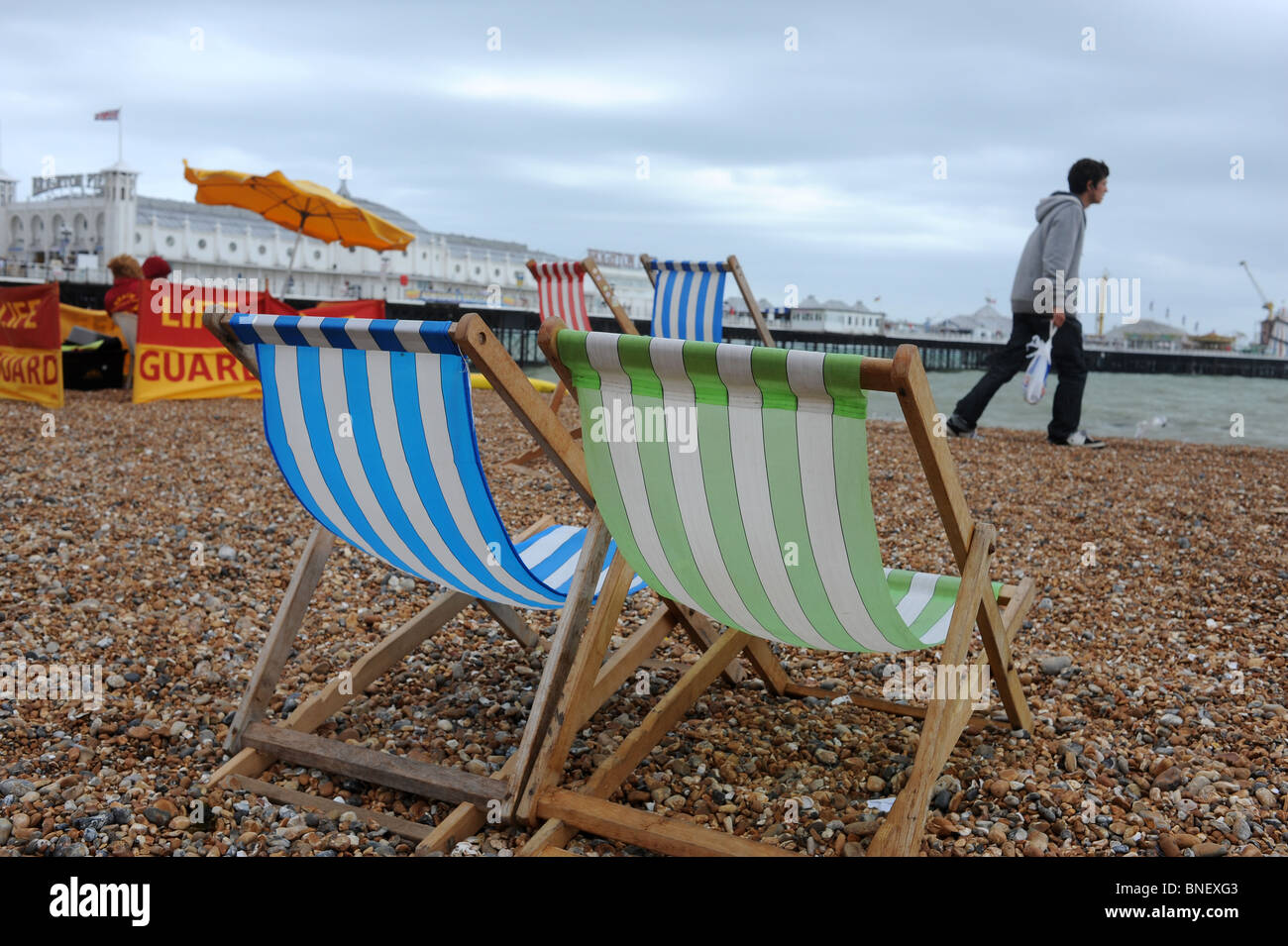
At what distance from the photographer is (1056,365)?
6812 mm

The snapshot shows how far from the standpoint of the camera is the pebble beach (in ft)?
6.26

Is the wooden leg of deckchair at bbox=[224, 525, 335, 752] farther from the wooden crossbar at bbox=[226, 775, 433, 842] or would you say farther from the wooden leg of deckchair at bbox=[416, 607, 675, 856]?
the wooden leg of deckchair at bbox=[416, 607, 675, 856]

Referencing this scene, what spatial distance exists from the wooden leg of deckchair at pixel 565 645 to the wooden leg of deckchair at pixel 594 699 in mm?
62

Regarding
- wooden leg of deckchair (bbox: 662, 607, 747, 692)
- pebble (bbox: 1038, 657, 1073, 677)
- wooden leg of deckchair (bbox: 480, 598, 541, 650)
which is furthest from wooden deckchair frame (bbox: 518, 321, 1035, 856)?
pebble (bbox: 1038, 657, 1073, 677)

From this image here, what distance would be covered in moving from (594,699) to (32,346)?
24.6ft

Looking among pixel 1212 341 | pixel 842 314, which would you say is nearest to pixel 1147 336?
pixel 1212 341

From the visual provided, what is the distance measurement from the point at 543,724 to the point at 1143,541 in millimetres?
3161

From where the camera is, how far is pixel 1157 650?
2959 millimetres

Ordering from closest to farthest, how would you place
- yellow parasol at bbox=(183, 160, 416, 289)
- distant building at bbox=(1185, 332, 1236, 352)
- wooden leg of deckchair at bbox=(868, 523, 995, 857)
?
wooden leg of deckchair at bbox=(868, 523, 995, 857) < yellow parasol at bbox=(183, 160, 416, 289) < distant building at bbox=(1185, 332, 1236, 352)

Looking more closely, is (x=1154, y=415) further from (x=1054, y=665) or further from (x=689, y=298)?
(x=1054, y=665)

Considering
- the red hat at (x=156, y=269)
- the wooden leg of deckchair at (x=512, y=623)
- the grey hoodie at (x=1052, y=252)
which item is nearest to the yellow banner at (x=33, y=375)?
the red hat at (x=156, y=269)

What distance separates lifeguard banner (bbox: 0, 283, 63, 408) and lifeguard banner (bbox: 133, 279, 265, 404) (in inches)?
23.0
